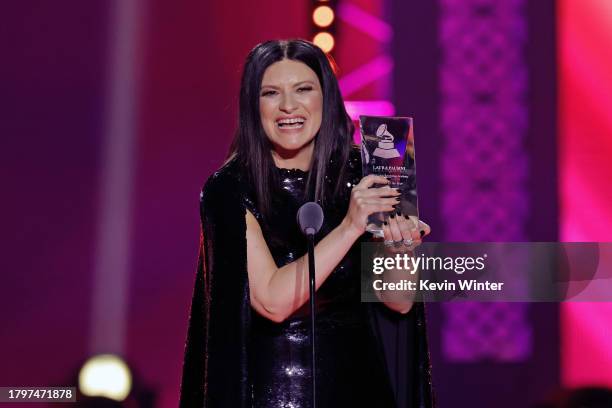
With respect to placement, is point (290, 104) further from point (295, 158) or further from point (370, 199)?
point (370, 199)

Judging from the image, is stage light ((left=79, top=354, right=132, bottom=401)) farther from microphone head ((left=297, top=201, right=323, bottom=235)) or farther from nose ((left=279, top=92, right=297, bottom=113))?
microphone head ((left=297, top=201, right=323, bottom=235))

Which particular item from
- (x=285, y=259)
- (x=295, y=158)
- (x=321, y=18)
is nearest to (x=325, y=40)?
(x=321, y=18)

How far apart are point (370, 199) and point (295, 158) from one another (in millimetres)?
295

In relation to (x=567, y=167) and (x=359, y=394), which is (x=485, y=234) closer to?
(x=567, y=167)

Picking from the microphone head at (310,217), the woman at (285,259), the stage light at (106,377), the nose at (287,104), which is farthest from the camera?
the stage light at (106,377)

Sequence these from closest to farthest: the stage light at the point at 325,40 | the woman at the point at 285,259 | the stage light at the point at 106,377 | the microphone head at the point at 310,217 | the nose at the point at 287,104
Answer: the microphone head at the point at 310,217, the woman at the point at 285,259, the nose at the point at 287,104, the stage light at the point at 106,377, the stage light at the point at 325,40

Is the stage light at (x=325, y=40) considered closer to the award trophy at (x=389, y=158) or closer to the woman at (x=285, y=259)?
the woman at (x=285, y=259)

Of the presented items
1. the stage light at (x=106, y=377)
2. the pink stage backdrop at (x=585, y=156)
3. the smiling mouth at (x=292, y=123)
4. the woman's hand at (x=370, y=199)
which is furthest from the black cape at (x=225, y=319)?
the pink stage backdrop at (x=585, y=156)

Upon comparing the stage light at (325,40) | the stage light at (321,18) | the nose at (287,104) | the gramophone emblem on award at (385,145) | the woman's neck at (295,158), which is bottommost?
the gramophone emblem on award at (385,145)

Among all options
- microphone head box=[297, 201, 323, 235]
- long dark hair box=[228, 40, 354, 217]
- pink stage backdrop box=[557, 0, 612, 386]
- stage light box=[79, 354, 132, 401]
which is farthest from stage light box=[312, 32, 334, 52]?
microphone head box=[297, 201, 323, 235]

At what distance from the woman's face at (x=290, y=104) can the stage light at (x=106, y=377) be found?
168cm

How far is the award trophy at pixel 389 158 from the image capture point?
1.44 metres

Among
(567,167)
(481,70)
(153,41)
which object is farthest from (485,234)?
(153,41)

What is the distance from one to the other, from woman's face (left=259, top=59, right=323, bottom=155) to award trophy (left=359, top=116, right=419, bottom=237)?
214mm
